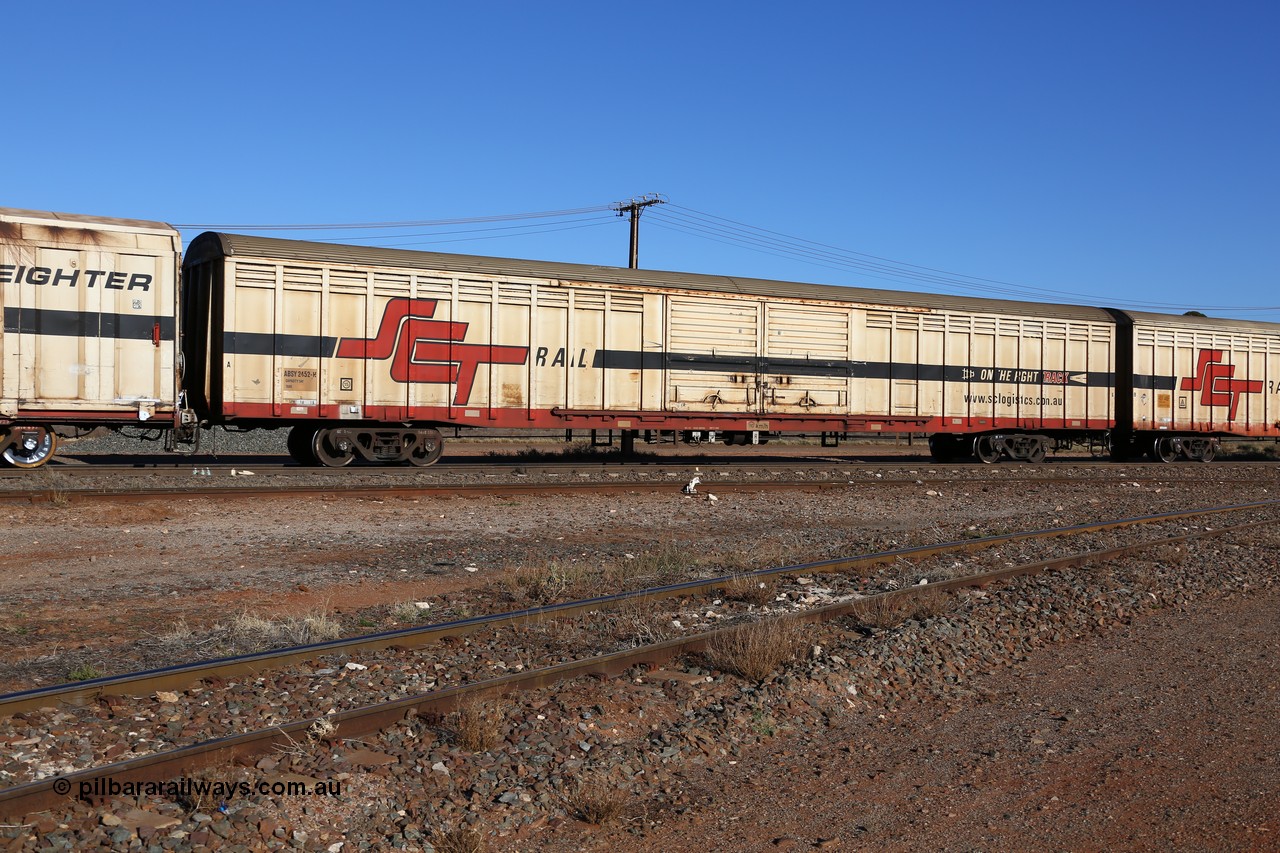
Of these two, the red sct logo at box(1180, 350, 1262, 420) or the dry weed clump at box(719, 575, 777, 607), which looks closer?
the dry weed clump at box(719, 575, 777, 607)

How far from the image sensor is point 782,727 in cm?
547

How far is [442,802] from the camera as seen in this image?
4293mm

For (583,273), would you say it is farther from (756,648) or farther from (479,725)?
(479,725)

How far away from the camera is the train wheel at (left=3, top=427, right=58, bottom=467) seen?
15297 millimetres

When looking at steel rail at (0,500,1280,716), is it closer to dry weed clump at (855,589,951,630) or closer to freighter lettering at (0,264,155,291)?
dry weed clump at (855,589,951,630)


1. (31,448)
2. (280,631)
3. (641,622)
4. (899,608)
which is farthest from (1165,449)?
(31,448)

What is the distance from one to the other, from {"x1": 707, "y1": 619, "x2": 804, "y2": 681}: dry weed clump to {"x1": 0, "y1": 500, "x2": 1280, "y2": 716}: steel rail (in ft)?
4.77

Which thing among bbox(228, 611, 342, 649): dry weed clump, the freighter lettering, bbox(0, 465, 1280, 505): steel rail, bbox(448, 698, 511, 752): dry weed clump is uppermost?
the freighter lettering

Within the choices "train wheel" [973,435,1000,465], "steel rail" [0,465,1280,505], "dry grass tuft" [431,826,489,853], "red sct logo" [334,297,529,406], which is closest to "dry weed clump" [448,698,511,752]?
"dry grass tuft" [431,826,489,853]

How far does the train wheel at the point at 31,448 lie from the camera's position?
15.3 metres

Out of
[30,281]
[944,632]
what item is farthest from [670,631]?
[30,281]

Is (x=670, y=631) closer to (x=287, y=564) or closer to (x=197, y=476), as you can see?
(x=287, y=564)

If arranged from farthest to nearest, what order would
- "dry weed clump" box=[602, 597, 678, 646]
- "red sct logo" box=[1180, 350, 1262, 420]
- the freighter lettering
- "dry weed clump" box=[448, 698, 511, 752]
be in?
"red sct logo" box=[1180, 350, 1262, 420] < the freighter lettering < "dry weed clump" box=[602, 597, 678, 646] < "dry weed clump" box=[448, 698, 511, 752]

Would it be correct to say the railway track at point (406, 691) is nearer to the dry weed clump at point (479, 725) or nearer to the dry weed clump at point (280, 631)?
the dry weed clump at point (479, 725)
